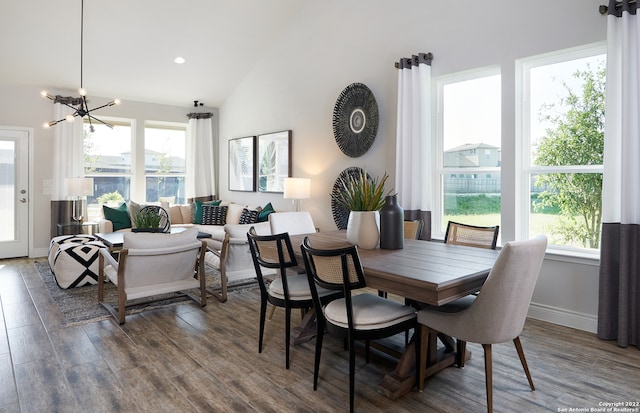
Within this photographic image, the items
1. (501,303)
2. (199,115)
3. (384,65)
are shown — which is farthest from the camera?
(199,115)

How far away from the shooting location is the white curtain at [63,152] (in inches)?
256

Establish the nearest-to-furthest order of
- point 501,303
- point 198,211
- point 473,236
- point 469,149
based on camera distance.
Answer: point 501,303 < point 473,236 < point 469,149 < point 198,211

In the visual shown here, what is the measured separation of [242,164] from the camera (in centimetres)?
742

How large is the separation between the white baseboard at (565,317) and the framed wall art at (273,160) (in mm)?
3856

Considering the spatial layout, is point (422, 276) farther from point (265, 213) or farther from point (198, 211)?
point (198, 211)

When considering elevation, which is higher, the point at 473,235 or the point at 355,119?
the point at 355,119

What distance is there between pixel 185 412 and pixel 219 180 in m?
6.41

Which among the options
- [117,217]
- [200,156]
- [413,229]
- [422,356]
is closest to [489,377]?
[422,356]

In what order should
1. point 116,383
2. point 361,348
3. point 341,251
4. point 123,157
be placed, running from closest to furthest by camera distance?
point 341,251 → point 116,383 → point 361,348 → point 123,157

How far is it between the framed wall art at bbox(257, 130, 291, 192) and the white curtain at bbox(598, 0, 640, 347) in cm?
416

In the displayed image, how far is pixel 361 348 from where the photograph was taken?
2.98m

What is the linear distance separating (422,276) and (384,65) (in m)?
3.37

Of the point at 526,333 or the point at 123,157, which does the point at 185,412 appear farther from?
the point at 123,157

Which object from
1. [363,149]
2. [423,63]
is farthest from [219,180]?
[423,63]
